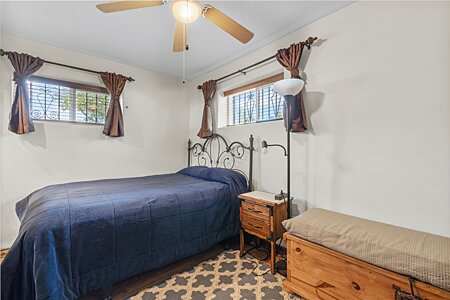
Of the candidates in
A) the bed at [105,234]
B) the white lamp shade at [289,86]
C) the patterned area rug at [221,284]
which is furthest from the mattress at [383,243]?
the white lamp shade at [289,86]

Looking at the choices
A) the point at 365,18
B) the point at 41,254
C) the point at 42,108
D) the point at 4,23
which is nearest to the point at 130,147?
the point at 42,108

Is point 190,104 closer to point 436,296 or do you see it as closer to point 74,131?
point 74,131

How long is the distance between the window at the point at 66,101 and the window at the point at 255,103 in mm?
1980

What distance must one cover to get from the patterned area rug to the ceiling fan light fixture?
2.15 metres

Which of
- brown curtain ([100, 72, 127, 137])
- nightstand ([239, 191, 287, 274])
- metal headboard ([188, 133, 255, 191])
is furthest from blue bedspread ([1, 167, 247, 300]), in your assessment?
brown curtain ([100, 72, 127, 137])

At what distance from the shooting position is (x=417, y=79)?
1.50 m

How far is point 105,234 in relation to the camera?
1.51 meters

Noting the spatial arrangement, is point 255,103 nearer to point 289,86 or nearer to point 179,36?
point 289,86

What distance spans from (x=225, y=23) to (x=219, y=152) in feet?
6.50

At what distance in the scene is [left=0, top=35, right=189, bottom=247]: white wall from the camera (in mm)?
2381

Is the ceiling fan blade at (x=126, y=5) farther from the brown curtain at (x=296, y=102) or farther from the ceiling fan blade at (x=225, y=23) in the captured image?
the brown curtain at (x=296, y=102)

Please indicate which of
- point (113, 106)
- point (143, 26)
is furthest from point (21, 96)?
point (143, 26)

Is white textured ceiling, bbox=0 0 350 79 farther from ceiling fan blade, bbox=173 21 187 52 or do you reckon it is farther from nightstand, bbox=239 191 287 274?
nightstand, bbox=239 191 287 274

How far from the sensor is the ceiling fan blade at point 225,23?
1.50m
